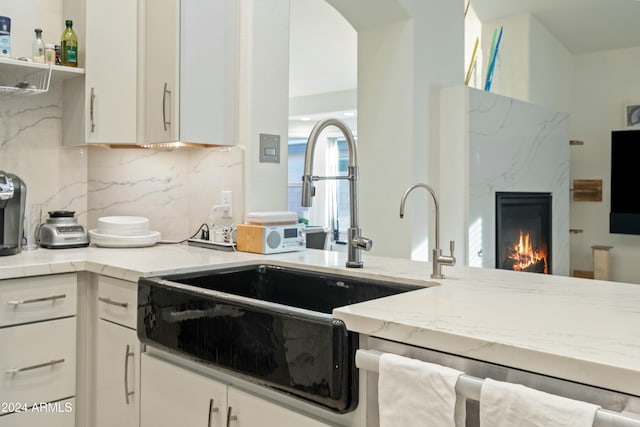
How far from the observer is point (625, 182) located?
486cm

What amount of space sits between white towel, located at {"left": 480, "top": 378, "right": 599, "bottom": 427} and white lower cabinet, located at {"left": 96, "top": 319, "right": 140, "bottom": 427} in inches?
48.4

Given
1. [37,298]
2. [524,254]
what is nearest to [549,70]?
[524,254]

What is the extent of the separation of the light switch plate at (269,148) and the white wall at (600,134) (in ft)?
12.8

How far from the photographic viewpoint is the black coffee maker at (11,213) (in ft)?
6.93

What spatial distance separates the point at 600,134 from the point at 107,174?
460cm

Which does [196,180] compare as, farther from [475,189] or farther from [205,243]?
[475,189]

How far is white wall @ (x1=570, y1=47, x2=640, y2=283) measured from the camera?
16.4ft

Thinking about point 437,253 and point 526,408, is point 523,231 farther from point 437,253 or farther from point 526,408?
point 526,408

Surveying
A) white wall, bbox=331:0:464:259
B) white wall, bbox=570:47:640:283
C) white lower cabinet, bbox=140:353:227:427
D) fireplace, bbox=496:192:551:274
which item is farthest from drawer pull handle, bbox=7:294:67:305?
white wall, bbox=570:47:640:283

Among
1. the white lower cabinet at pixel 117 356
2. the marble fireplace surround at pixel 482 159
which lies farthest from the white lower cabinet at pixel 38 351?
the marble fireplace surround at pixel 482 159

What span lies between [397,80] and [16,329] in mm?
2522

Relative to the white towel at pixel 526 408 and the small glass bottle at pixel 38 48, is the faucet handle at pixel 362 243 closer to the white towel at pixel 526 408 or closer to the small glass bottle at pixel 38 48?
the white towel at pixel 526 408

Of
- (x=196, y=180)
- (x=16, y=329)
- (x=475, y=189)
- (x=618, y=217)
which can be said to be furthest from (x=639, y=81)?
(x=16, y=329)

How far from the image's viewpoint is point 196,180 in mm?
2773
